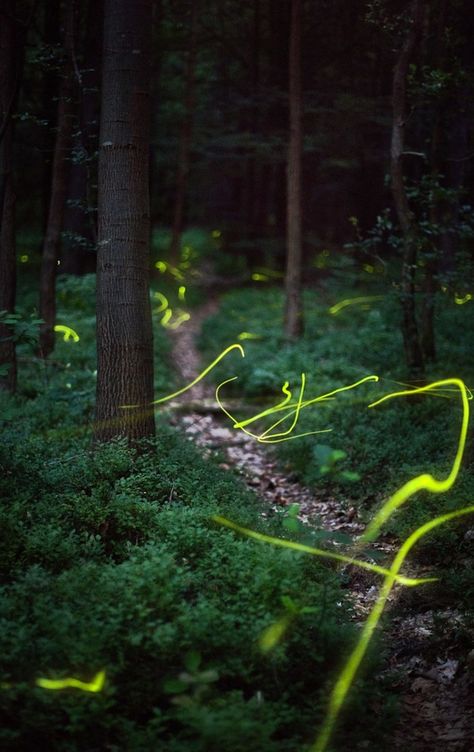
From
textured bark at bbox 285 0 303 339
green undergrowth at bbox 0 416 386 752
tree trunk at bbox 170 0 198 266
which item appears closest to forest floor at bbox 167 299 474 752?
green undergrowth at bbox 0 416 386 752

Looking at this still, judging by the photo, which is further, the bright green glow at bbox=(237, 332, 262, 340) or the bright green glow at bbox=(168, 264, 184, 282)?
the bright green glow at bbox=(168, 264, 184, 282)

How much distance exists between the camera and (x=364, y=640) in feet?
17.1

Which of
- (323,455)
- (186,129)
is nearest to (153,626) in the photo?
(323,455)

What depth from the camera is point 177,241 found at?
25.1 meters

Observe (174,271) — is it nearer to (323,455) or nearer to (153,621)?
(153,621)

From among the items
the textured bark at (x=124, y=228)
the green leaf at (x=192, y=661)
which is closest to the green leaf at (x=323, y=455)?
the green leaf at (x=192, y=661)

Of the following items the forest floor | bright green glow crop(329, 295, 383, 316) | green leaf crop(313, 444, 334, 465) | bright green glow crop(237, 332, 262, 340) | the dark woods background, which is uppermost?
the dark woods background

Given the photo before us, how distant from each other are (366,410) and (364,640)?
230 inches

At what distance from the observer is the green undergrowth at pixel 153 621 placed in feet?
13.4

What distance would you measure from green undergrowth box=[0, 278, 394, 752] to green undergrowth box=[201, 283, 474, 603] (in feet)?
4.10

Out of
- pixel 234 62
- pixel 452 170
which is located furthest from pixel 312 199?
A: pixel 452 170

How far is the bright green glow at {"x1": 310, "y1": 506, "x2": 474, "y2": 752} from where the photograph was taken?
4.38 metres

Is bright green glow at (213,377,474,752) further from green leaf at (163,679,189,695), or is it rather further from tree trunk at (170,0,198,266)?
tree trunk at (170,0,198,266)

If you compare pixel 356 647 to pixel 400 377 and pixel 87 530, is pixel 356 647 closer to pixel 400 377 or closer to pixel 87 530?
pixel 87 530
